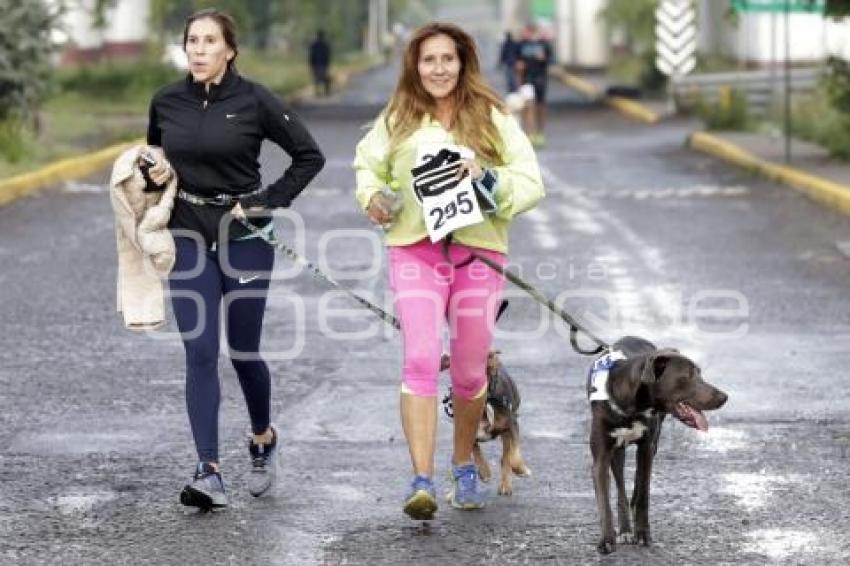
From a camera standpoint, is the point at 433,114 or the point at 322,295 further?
the point at 322,295

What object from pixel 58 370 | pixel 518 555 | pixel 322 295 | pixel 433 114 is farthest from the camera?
pixel 322 295

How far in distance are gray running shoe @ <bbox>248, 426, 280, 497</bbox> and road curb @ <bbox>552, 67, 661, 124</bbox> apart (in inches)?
1243

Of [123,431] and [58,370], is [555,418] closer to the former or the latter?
[123,431]

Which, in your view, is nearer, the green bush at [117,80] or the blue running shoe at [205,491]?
the blue running shoe at [205,491]

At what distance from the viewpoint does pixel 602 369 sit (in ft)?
24.8

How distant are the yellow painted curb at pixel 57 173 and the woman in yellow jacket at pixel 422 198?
48.5 feet

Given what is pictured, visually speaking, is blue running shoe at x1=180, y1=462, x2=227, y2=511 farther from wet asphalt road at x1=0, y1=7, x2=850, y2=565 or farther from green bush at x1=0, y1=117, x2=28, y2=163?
green bush at x1=0, y1=117, x2=28, y2=163

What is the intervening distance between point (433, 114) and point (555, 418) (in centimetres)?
259

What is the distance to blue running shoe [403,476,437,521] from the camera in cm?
782

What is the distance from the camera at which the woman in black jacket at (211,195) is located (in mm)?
8344

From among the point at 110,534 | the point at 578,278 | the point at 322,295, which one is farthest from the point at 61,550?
the point at 578,278

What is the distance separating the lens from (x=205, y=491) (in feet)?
26.8

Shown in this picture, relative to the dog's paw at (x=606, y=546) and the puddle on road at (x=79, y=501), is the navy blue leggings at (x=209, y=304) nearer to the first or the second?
the puddle on road at (x=79, y=501)

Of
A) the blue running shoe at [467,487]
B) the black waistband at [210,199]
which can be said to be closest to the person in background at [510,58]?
the black waistband at [210,199]
